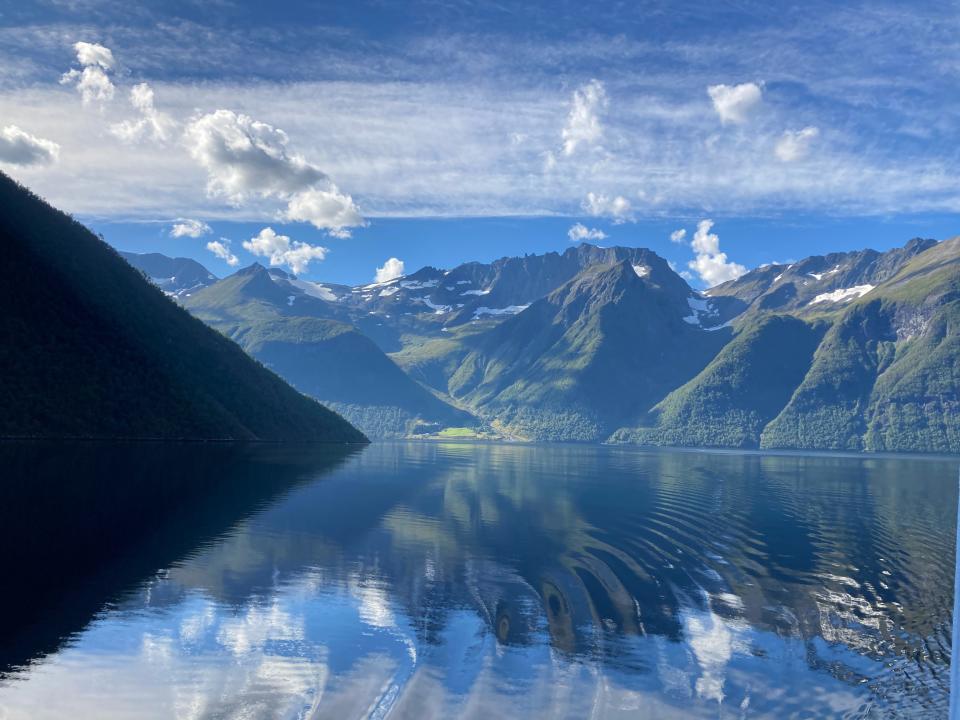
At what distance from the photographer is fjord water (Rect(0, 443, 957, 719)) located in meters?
30.1

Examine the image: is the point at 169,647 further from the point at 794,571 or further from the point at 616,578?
the point at 794,571

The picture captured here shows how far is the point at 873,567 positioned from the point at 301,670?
57127 mm

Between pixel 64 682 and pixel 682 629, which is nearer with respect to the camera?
pixel 64 682

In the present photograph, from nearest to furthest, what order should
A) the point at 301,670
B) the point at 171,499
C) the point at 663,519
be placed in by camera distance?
1. the point at 301,670
2. the point at 171,499
3. the point at 663,519

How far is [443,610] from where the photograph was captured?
43.6 meters

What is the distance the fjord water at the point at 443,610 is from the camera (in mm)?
30078

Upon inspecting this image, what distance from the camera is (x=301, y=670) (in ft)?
105

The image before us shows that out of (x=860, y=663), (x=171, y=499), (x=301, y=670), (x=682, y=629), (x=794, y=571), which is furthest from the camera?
(x=171, y=499)

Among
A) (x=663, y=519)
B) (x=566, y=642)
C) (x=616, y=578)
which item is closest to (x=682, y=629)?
(x=566, y=642)

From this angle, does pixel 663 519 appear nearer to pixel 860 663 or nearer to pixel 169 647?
pixel 860 663

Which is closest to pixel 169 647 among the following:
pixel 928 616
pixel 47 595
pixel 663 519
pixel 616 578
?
pixel 47 595

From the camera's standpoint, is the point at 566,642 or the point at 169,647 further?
the point at 566,642

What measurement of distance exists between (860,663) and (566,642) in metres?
16.0

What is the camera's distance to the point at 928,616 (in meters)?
48.3
